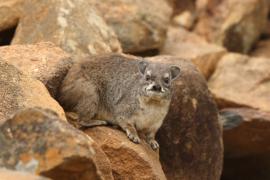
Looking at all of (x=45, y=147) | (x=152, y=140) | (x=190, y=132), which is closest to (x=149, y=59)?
(x=190, y=132)

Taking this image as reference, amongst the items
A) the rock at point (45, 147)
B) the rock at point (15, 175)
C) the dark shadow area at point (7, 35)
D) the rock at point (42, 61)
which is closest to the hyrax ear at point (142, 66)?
the rock at point (42, 61)

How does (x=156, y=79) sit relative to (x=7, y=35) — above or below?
above

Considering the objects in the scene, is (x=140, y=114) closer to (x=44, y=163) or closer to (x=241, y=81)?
(x=44, y=163)

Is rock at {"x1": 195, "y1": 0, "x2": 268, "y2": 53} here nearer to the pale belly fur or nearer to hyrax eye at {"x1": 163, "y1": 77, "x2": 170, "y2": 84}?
the pale belly fur

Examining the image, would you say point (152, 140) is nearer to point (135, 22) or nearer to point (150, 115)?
point (150, 115)

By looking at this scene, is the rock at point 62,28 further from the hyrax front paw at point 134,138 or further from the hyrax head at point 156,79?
the hyrax front paw at point 134,138

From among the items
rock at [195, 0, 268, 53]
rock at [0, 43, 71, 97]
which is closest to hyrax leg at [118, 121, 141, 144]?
rock at [0, 43, 71, 97]

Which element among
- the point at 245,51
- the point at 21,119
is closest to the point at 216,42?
the point at 245,51
